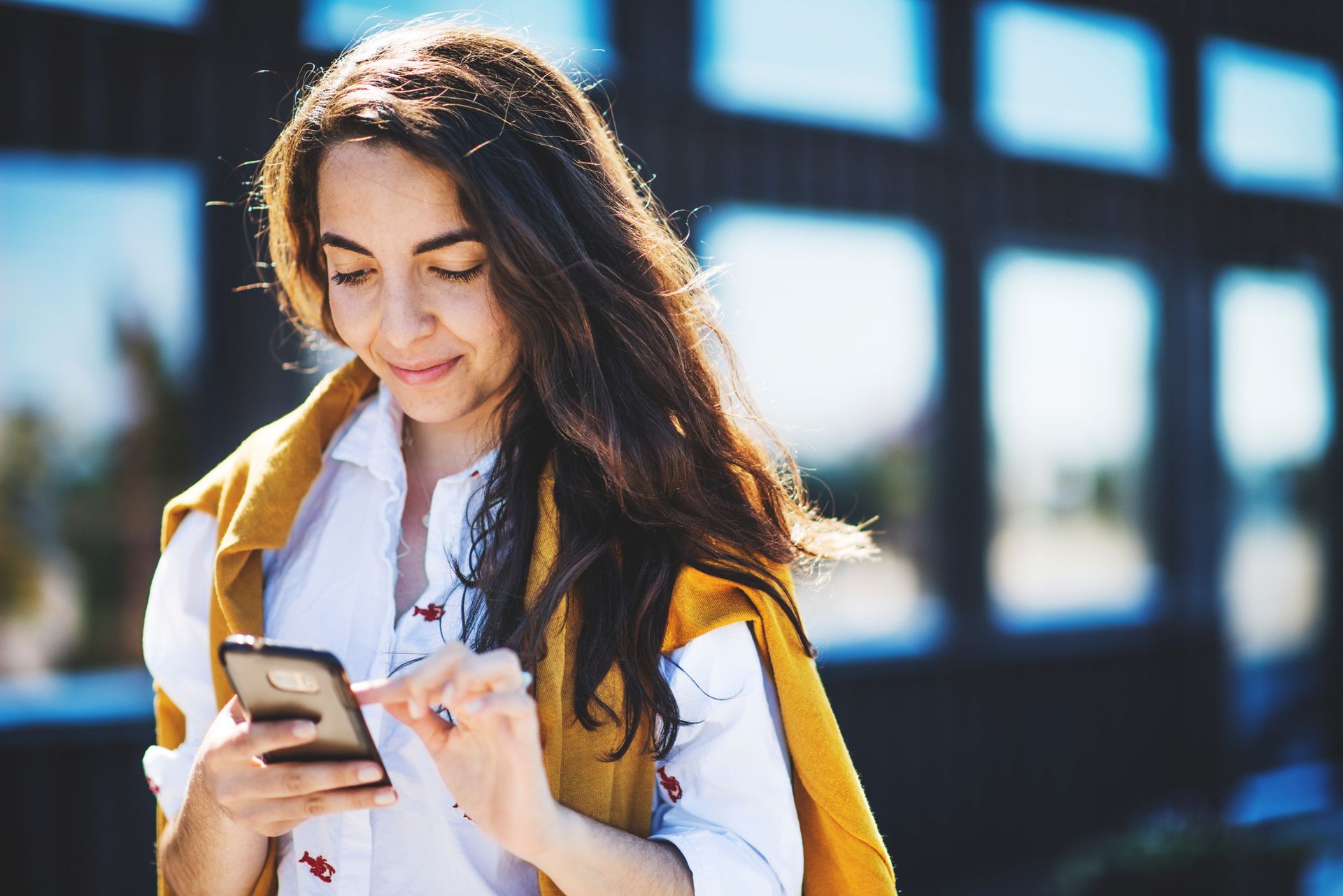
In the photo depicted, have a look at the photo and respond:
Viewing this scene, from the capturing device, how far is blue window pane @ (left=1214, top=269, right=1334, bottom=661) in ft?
17.9

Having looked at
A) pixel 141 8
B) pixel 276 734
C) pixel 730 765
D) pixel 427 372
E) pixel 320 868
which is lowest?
pixel 320 868

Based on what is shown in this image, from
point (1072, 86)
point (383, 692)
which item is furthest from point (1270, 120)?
point (383, 692)

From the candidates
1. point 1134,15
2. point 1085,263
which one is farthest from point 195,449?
point 1134,15

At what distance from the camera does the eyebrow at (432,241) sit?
133 centimetres

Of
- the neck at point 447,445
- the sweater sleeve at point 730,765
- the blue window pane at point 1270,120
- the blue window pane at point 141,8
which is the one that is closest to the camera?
the sweater sleeve at point 730,765

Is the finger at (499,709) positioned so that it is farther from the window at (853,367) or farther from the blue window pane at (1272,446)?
the blue window pane at (1272,446)

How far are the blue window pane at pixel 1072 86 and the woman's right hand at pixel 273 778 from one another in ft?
14.1

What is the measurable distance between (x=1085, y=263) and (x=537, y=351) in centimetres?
419

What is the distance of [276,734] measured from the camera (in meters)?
1.07

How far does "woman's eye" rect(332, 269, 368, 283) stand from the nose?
0.07m

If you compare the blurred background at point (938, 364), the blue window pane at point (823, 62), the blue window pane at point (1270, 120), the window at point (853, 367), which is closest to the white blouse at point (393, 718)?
the blurred background at point (938, 364)

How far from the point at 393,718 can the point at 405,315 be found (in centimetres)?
50

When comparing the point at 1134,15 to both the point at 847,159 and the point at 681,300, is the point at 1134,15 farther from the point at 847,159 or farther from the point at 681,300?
the point at 681,300

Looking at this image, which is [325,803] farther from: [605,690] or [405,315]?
[405,315]
